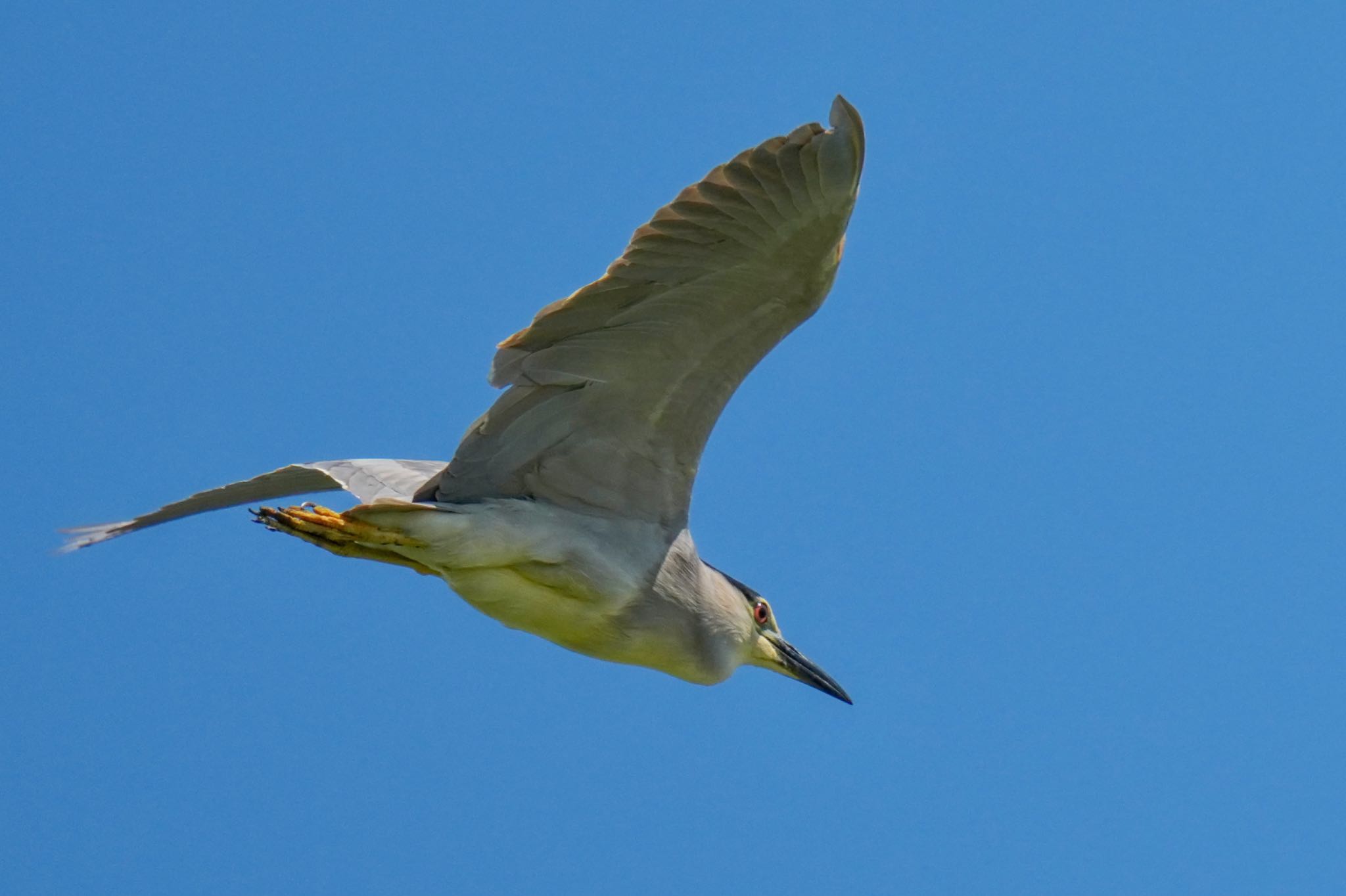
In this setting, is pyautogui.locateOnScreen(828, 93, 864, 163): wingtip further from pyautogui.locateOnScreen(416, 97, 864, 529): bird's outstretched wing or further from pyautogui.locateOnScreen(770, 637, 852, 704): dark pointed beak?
pyautogui.locateOnScreen(770, 637, 852, 704): dark pointed beak

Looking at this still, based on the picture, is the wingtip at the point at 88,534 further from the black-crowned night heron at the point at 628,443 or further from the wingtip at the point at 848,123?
the wingtip at the point at 848,123

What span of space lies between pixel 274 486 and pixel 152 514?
0.75 m

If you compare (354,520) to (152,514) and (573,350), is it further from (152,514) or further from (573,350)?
(152,514)

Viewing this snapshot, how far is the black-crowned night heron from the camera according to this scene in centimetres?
657

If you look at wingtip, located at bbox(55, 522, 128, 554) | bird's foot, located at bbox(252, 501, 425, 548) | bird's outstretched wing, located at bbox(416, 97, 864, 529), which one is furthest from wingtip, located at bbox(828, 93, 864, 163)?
wingtip, located at bbox(55, 522, 128, 554)

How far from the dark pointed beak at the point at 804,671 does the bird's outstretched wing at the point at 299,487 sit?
78.0 inches

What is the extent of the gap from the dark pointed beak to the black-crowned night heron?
0.70m

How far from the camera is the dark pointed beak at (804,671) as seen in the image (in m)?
8.75

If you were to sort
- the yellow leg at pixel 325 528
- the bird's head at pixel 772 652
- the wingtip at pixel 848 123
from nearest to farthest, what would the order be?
the wingtip at pixel 848 123, the yellow leg at pixel 325 528, the bird's head at pixel 772 652

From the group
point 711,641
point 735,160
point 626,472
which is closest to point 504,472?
point 626,472

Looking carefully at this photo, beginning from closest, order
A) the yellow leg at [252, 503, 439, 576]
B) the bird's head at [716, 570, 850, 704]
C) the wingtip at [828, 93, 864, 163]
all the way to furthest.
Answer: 1. the wingtip at [828, 93, 864, 163]
2. the yellow leg at [252, 503, 439, 576]
3. the bird's head at [716, 570, 850, 704]

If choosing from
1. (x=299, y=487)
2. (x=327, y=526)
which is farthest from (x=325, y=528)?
(x=299, y=487)

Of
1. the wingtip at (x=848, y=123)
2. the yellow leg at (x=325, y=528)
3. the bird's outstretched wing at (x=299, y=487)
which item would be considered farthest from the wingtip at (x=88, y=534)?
the wingtip at (x=848, y=123)

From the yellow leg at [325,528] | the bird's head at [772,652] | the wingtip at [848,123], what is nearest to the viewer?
the wingtip at [848,123]
